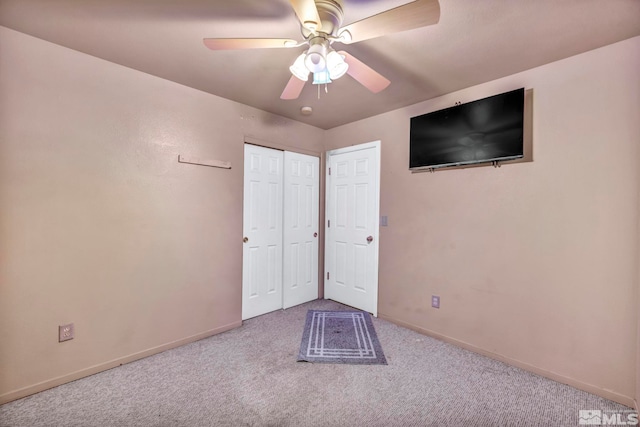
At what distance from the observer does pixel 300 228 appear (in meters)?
3.72

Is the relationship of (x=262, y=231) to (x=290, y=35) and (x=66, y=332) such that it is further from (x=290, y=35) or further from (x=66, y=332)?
(x=290, y=35)

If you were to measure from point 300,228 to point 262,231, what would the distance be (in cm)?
56

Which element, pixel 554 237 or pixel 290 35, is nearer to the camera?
pixel 290 35


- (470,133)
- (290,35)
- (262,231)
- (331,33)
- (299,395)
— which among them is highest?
(290,35)

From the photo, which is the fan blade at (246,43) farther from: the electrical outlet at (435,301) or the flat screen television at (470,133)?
the electrical outlet at (435,301)

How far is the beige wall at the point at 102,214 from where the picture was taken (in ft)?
6.21

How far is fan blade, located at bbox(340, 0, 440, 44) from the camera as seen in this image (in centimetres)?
122

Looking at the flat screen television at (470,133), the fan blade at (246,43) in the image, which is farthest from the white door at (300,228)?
the fan blade at (246,43)

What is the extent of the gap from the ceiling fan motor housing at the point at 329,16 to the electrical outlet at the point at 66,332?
2.59 m

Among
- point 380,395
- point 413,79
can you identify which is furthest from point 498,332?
point 413,79

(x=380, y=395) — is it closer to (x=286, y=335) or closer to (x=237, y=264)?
(x=286, y=335)

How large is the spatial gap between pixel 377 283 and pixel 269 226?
1465 millimetres

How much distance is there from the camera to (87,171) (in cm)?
215

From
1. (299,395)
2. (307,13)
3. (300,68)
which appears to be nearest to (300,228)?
(299,395)
